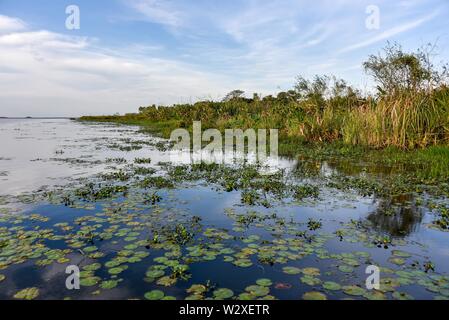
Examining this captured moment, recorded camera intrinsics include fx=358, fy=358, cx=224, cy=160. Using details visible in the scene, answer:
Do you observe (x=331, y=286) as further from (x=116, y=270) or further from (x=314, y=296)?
(x=116, y=270)

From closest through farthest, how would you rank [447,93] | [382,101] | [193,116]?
[447,93], [382,101], [193,116]

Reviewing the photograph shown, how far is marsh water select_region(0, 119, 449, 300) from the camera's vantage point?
402 cm

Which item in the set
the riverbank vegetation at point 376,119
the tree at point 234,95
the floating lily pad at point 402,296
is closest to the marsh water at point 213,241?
the floating lily pad at point 402,296

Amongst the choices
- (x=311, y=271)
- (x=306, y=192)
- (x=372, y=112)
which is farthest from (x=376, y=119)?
(x=311, y=271)

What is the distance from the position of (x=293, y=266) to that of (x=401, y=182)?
5971 mm

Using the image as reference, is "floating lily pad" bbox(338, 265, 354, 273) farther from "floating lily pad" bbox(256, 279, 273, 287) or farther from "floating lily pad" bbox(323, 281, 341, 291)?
"floating lily pad" bbox(256, 279, 273, 287)

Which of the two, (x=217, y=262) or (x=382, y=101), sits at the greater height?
(x=382, y=101)

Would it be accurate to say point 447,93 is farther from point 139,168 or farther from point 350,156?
point 139,168

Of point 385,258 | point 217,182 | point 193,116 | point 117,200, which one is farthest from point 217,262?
point 193,116

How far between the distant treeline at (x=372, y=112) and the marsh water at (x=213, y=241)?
22.9 ft

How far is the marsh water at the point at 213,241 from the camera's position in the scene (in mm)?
4016

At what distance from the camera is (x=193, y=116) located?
35.4 m

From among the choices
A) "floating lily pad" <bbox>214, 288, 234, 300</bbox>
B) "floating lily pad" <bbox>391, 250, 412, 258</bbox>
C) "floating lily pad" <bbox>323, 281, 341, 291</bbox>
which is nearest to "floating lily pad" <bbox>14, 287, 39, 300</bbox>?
"floating lily pad" <bbox>214, 288, 234, 300</bbox>
